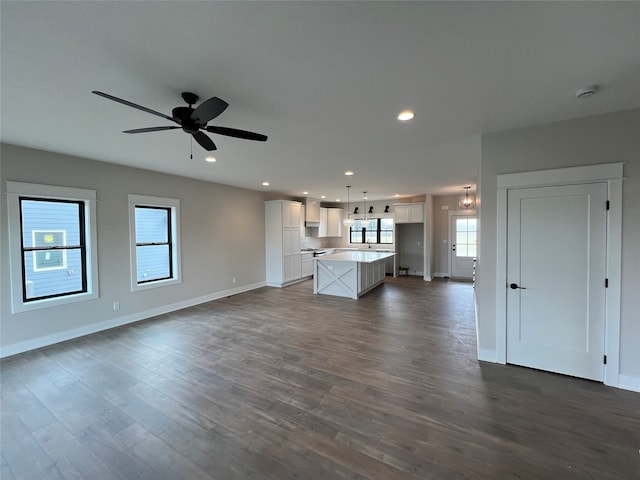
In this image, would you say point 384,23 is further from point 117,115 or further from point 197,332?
point 197,332

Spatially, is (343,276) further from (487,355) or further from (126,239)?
(126,239)

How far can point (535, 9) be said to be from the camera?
1.35m

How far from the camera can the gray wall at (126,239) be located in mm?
3469

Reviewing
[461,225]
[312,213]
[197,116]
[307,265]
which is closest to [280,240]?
[307,265]

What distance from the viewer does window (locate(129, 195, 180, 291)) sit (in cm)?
468

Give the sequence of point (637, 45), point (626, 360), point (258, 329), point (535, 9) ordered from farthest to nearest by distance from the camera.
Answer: point (258, 329) → point (626, 360) → point (637, 45) → point (535, 9)

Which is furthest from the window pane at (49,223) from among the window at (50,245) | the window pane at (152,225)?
the window pane at (152,225)

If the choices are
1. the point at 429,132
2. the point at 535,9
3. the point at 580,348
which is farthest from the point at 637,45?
the point at 580,348

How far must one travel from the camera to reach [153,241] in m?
5.11

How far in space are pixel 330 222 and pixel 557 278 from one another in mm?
7804

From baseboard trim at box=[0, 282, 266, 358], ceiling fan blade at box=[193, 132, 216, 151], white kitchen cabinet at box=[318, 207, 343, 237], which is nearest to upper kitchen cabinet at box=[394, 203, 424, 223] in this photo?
white kitchen cabinet at box=[318, 207, 343, 237]

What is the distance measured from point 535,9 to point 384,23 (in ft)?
2.56

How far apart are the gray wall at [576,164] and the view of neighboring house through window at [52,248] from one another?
5.93 meters

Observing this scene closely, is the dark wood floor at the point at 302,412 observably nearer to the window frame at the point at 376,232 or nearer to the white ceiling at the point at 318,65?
the white ceiling at the point at 318,65
